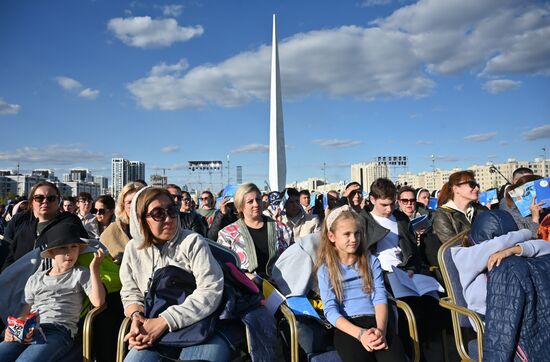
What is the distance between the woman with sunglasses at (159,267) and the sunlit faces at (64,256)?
1.66 ft

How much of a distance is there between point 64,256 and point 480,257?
269 cm

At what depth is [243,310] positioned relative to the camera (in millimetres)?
2592

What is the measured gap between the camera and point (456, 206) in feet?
13.4

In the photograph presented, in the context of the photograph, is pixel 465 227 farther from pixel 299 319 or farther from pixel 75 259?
pixel 75 259

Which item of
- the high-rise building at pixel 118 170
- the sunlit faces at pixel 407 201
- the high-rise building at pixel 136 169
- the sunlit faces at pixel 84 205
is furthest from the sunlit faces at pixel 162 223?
the high-rise building at pixel 118 170

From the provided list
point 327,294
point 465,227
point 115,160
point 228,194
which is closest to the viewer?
point 327,294

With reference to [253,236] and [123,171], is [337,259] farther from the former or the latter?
[123,171]

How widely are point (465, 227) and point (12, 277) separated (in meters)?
3.73

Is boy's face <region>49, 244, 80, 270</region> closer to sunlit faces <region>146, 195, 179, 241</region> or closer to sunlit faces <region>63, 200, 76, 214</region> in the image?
sunlit faces <region>146, 195, 179, 241</region>

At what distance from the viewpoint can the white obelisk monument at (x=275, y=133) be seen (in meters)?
36.5

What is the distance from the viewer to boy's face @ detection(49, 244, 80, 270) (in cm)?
284

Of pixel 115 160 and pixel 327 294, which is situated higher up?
pixel 115 160

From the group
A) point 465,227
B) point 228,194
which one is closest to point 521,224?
point 465,227

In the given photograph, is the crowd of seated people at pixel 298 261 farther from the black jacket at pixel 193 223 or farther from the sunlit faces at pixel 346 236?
the black jacket at pixel 193 223
